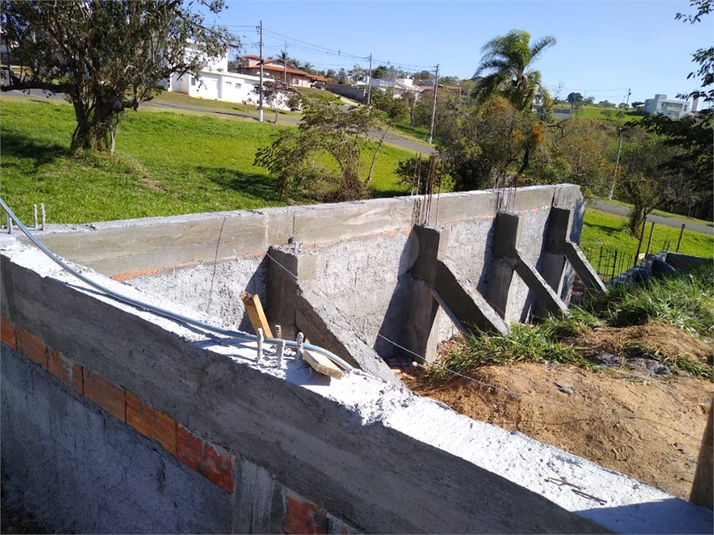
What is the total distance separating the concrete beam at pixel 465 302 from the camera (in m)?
7.99

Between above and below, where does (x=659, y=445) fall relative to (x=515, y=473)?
below

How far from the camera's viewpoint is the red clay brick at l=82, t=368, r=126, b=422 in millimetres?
3695

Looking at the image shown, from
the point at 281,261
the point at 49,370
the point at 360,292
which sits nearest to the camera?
the point at 49,370

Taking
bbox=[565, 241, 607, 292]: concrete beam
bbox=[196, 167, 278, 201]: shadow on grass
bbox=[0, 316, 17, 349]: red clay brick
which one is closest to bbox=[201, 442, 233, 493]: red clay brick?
bbox=[0, 316, 17, 349]: red clay brick

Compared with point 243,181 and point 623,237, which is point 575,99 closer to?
point 623,237

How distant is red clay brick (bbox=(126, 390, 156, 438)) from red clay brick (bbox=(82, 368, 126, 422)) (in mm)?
53

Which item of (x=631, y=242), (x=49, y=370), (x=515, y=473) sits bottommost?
(x=631, y=242)

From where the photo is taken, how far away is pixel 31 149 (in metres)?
14.1

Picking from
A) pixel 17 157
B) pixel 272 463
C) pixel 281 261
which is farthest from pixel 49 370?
pixel 17 157

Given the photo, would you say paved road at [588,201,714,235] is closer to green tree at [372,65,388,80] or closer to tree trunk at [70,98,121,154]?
tree trunk at [70,98,121,154]

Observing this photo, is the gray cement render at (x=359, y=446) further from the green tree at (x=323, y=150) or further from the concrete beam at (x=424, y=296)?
the green tree at (x=323, y=150)

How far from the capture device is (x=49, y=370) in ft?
13.7

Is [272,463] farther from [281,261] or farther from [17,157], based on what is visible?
[17,157]

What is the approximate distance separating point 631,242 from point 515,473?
76.3 ft
